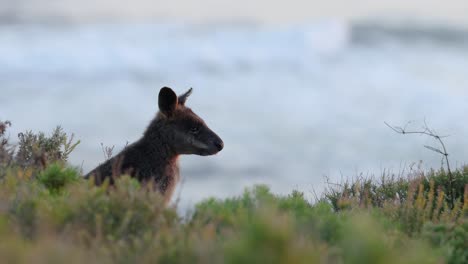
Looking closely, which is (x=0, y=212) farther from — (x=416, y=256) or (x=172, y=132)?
(x=172, y=132)

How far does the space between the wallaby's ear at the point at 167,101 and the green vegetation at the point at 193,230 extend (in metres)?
2.65

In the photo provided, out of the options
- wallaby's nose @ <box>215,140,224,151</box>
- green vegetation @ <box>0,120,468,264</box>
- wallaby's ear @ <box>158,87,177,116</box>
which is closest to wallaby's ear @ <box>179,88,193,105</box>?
wallaby's ear @ <box>158,87,177,116</box>

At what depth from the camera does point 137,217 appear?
7.41 metres

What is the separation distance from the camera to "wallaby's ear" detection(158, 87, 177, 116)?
42.5 feet

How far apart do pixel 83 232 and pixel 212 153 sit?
22.7 ft

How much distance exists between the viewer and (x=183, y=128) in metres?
13.0

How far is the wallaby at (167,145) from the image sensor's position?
1222 centimetres

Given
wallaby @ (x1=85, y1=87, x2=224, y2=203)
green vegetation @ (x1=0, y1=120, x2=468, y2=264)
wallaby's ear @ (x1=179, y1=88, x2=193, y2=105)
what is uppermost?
wallaby's ear @ (x1=179, y1=88, x2=193, y2=105)

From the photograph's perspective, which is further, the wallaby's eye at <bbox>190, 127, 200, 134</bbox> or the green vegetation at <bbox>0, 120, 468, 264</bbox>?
the wallaby's eye at <bbox>190, 127, 200, 134</bbox>

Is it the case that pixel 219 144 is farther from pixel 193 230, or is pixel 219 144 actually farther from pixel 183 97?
pixel 193 230

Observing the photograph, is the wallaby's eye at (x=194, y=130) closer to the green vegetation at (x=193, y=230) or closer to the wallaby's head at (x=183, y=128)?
the wallaby's head at (x=183, y=128)

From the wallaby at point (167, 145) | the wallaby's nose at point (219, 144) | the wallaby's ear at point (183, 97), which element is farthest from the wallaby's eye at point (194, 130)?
the wallaby's ear at point (183, 97)

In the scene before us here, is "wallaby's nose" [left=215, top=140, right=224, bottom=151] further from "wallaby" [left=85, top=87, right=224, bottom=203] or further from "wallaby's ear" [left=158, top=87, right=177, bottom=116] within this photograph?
"wallaby's ear" [left=158, top=87, right=177, bottom=116]

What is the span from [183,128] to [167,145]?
449 mm
